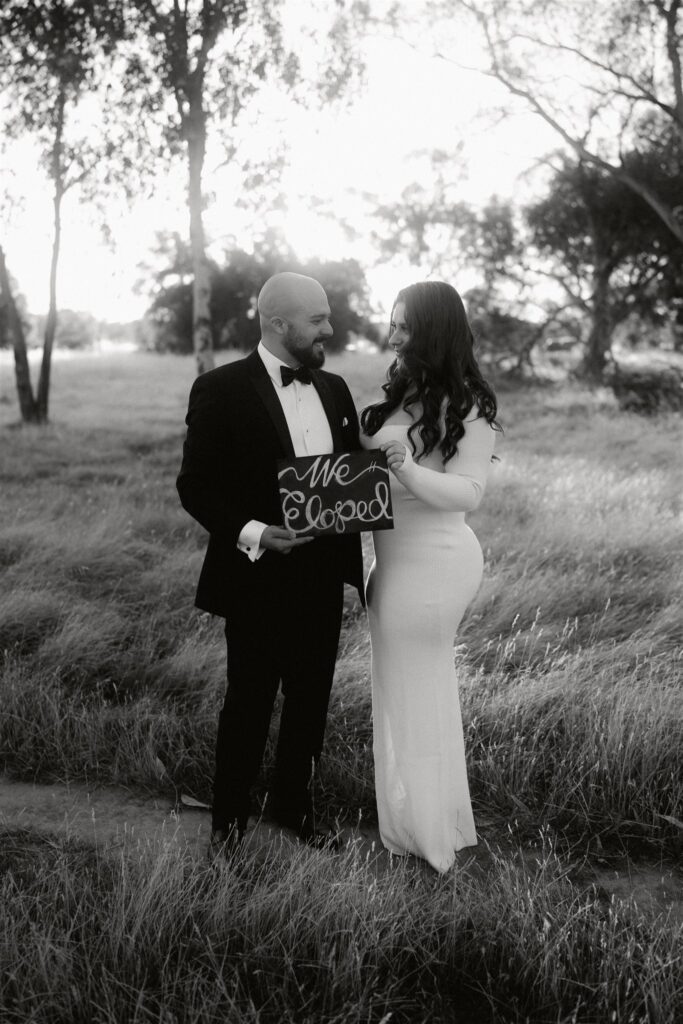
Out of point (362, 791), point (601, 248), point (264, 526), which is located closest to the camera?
point (264, 526)

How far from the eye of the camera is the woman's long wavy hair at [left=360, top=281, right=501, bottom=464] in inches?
123

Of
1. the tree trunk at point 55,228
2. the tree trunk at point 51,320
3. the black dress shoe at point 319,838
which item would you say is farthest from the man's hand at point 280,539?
the tree trunk at point 51,320

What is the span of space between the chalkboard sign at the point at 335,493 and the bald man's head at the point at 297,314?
49cm

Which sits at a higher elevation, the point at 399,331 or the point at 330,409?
the point at 399,331

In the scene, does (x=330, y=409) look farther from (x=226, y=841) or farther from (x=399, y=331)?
(x=226, y=841)

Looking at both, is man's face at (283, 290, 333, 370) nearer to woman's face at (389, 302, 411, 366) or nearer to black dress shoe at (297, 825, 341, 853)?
woman's face at (389, 302, 411, 366)

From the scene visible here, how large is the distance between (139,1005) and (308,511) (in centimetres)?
153

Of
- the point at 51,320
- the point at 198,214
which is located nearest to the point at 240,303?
the point at 51,320

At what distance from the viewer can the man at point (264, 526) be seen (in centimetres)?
316

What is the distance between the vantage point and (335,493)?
113 inches

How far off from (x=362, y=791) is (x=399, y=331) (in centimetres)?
207

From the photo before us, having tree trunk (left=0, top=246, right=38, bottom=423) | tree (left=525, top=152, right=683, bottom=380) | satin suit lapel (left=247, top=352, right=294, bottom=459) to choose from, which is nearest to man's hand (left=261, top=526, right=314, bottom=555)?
satin suit lapel (left=247, top=352, right=294, bottom=459)

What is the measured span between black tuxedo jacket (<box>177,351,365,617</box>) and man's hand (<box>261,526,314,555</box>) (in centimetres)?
18

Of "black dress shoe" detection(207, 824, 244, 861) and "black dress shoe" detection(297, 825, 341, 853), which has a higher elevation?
"black dress shoe" detection(207, 824, 244, 861)
